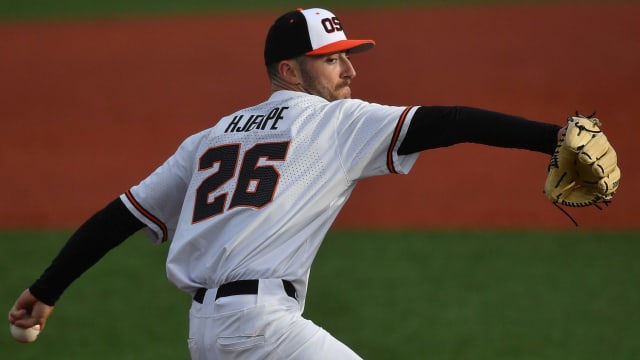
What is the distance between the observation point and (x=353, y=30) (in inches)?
464

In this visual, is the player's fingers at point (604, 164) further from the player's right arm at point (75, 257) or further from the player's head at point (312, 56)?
the player's right arm at point (75, 257)

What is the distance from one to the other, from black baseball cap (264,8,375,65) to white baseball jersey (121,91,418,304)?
0.69ft

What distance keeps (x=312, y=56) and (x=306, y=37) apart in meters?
0.07

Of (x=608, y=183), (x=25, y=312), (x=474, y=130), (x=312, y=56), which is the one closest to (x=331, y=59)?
(x=312, y=56)

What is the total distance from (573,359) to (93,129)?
20.0ft

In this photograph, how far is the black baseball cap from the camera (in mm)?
3338

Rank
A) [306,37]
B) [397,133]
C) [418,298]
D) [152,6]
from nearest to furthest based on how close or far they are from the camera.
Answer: [397,133] → [306,37] → [418,298] → [152,6]

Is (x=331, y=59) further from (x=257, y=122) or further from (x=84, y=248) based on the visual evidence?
(x=84, y=248)

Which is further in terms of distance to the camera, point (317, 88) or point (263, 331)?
point (317, 88)

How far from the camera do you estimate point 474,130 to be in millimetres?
2895

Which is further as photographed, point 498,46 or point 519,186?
point 498,46

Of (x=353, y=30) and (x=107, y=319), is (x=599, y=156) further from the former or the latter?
(x=353, y=30)

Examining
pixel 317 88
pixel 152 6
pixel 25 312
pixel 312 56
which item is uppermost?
pixel 312 56

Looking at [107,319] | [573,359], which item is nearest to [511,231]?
[573,359]
